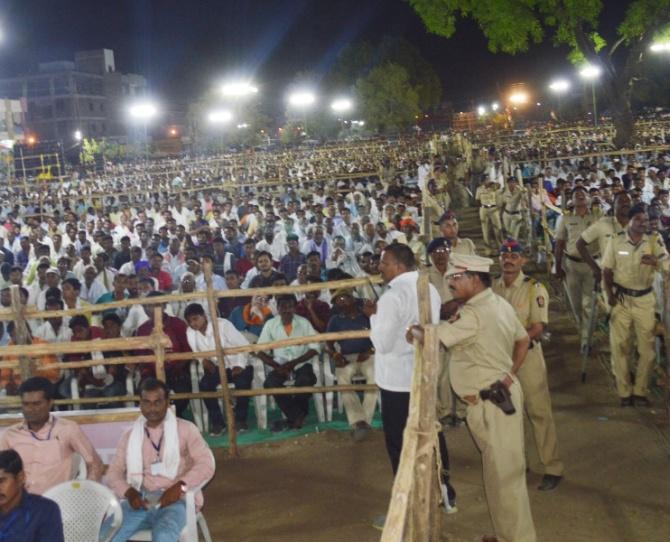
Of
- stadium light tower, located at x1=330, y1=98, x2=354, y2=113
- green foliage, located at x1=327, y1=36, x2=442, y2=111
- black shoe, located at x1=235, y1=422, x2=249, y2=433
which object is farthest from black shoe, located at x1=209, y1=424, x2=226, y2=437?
green foliage, located at x1=327, y1=36, x2=442, y2=111

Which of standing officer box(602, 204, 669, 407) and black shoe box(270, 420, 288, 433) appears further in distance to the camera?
black shoe box(270, 420, 288, 433)

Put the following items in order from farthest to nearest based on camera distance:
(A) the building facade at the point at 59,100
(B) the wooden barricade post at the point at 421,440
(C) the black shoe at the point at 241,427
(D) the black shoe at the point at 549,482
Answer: (A) the building facade at the point at 59,100
(C) the black shoe at the point at 241,427
(D) the black shoe at the point at 549,482
(B) the wooden barricade post at the point at 421,440

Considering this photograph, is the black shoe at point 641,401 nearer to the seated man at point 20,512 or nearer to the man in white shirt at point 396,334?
the man in white shirt at point 396,334

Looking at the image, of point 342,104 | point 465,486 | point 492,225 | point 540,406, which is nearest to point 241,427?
point 465,486

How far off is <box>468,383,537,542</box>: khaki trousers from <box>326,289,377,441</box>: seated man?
2.31m

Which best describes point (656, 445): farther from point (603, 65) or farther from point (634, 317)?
point (603, 65)

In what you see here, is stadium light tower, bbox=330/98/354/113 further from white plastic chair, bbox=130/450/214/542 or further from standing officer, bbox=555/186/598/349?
white plastic chair, bbox=130/450/214/542

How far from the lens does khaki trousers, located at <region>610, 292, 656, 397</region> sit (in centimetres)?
576

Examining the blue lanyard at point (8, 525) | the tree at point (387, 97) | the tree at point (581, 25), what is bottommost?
the blue lanyard at point (8, 525)

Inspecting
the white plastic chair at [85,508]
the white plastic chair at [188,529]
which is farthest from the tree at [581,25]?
the white plastic chair at [85,508]

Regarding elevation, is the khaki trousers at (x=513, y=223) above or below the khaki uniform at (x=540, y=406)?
above

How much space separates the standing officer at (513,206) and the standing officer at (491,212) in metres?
0.24

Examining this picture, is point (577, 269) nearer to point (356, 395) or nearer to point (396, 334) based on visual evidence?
point (356, 395)

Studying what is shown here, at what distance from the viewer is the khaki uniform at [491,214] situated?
13.7 meters
